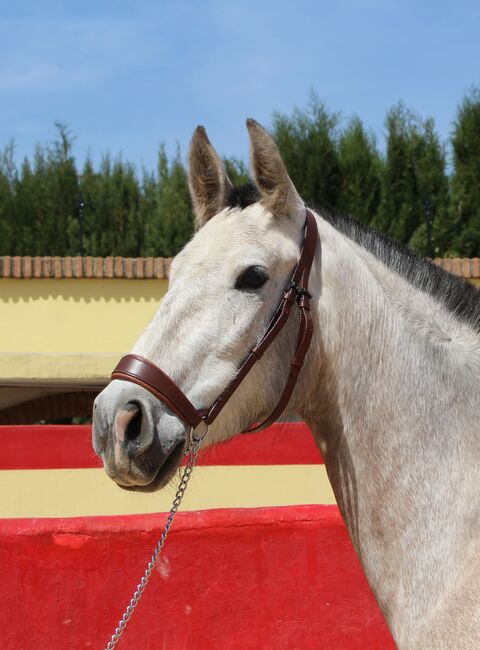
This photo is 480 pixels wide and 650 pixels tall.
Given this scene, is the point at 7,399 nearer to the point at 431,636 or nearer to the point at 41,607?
the point at 41,607

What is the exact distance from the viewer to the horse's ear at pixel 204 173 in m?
2.55

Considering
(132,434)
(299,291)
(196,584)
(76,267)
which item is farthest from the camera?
(76,267)

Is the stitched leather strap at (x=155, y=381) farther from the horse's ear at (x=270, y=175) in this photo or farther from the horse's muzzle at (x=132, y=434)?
the horse's ear at (x=270, y=175)

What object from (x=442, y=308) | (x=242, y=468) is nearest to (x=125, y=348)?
(x=242, y=468)

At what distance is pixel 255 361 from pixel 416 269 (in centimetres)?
65

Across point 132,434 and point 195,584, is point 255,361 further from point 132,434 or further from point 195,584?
point 195,584

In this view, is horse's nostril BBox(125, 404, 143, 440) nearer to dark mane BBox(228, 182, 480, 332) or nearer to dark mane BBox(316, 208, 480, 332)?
dark mane BBox(228, 182, 480, 332)

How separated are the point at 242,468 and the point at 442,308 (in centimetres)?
344

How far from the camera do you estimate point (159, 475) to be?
2125 millimetres

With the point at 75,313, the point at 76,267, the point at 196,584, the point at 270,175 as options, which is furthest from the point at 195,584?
the point at 76,267

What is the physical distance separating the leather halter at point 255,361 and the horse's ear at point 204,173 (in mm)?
328

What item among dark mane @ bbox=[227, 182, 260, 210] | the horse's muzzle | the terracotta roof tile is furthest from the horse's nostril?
the terracotta roof tile

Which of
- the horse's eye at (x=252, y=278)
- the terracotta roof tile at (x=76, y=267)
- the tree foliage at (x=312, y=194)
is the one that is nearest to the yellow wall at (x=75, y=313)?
the terracotta roof tile at (x=76, y=267)

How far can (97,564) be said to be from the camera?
416cm
